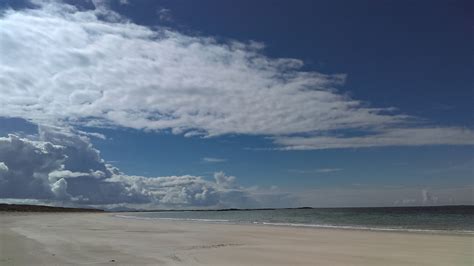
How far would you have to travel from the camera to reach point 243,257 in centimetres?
1465

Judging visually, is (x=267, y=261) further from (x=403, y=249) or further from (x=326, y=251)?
(x=403, y=249)

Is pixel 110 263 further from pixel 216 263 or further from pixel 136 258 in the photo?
pixel 216 263

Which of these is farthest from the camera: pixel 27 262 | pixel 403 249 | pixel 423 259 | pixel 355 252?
pixel 403 249

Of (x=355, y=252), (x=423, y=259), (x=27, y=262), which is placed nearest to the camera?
(x=27, y=262)

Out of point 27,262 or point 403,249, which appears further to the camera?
point 403,249

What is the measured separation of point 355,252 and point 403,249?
2549 millimetres

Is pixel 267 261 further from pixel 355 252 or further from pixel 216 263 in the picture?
pixel 355 252

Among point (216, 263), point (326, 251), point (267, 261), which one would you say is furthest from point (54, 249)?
point (326, 251)

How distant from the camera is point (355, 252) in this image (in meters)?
16.1

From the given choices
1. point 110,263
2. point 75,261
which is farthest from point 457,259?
point 75,261

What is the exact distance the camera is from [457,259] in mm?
14102

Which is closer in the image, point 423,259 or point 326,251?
point 423,259

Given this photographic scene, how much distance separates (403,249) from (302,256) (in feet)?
16.7

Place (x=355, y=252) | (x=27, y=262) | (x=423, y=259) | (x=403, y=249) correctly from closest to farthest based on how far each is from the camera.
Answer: (x=27, y=262)
(x=423, y=259)
(x=355, y=252)
(x=403, y=249)
